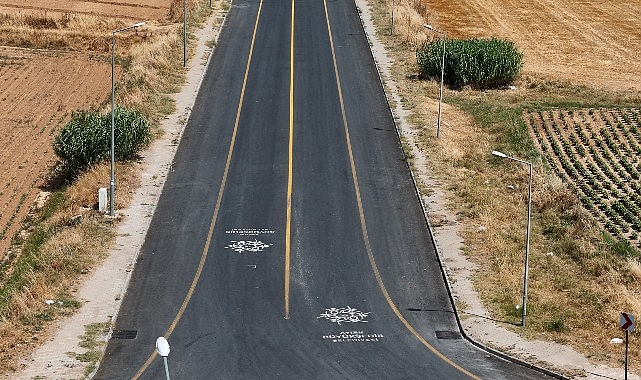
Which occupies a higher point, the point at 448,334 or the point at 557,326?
the point at 557,326

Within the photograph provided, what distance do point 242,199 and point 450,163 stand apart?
41.3 ft

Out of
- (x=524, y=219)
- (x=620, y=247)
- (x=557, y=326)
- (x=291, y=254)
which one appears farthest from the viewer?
(x=524, y=219)

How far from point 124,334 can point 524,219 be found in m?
21.1

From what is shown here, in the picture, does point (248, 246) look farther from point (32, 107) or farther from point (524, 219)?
point (32, 107)

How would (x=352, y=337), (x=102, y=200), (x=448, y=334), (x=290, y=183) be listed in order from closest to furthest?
(x=352, y=337) → (x=448, y=334) → (x=102, y=200) → (x=290, y=183)

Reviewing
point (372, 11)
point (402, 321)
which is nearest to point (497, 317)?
point (402, 321)

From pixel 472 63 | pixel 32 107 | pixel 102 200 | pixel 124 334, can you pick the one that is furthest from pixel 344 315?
pixel 32 107

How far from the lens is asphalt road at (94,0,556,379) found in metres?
39.9

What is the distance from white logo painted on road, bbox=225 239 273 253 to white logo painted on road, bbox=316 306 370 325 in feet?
22.1

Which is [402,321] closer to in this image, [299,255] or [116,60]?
[299,255]

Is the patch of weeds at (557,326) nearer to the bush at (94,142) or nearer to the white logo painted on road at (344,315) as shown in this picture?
the white logo painted on road at (344,315)

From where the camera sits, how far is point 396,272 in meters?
48.2

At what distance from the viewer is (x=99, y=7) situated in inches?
4040

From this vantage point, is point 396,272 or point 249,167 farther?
point 249,167
